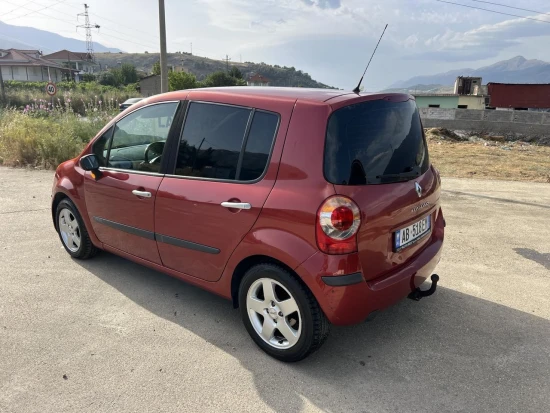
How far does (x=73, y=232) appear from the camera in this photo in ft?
15.0

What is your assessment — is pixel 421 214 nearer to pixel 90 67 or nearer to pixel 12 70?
pixel 12 70

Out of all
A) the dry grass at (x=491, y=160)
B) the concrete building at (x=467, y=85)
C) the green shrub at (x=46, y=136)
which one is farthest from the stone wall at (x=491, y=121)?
the concrete building at (x=467, y=85)

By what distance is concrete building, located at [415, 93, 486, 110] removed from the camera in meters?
53.9

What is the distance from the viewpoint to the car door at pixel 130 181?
3559 millimetres

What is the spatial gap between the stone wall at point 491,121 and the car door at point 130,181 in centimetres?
2226

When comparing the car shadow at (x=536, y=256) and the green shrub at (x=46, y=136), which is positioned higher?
the green shrub at (x=46, y=136)

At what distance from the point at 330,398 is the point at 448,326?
4.41 feet

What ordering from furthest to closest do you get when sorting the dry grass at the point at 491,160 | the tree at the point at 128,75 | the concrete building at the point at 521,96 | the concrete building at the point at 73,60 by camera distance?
the concrete building at the point at 73,60 → the tree at the point at 128,75 → the concrete building at the point at 521,96 → the dry grass at the point at 491,160

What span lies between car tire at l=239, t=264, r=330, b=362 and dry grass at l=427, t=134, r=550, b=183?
31.0 ft

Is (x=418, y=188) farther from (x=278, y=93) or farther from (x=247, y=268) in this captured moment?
(x=247, y=268)

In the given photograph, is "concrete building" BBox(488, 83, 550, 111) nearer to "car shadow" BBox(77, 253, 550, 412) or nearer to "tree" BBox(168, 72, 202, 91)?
"tree" BBox(168, 72, 202, 91)

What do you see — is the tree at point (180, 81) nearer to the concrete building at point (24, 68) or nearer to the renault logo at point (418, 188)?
the concrete building at point (24, 68)

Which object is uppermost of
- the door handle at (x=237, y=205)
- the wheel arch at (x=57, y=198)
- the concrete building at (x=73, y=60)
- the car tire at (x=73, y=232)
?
the concrete building at (x=73, y=60)

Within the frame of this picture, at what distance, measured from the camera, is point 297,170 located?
2.71 metres
